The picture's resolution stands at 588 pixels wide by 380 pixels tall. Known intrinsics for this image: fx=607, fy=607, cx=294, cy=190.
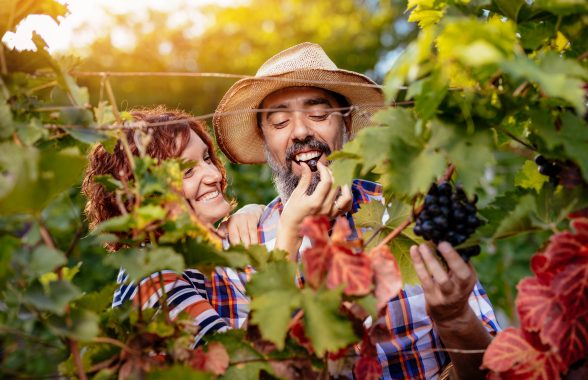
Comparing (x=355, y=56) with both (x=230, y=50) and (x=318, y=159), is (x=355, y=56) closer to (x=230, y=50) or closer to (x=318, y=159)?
(x=230, y=50)

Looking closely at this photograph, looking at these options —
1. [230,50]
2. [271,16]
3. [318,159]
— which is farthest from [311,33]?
[318,159]

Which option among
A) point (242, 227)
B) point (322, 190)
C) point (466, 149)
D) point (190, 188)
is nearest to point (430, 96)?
point (466, 149)

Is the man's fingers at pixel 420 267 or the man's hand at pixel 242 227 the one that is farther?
the man's hand at pixel 242 227

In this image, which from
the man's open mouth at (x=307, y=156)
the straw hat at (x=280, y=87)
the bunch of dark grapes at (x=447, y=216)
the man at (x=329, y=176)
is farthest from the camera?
the man's open mouth at (x=307, y=156)

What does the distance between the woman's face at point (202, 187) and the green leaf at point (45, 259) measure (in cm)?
130

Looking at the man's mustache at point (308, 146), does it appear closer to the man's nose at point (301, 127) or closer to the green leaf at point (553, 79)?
the man's nose at point (301, 127)

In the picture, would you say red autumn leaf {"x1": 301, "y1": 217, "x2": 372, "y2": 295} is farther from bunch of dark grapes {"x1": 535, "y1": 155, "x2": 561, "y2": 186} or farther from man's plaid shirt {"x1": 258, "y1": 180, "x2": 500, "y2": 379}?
man's plaid shirt {"x1": 258, "y1": 180, "x2": 500, "y2": 379}

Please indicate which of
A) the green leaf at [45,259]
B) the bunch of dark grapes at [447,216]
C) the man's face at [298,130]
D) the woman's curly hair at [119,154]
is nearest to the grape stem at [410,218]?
the bunch of dark grapes at [447,216]

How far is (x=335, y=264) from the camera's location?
3.36 feet

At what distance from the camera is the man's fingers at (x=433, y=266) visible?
1240 millimetres

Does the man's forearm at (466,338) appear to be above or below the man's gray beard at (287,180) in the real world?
below

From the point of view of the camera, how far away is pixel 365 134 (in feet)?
3.52

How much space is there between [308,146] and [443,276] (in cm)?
149

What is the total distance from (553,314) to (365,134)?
44 cm
